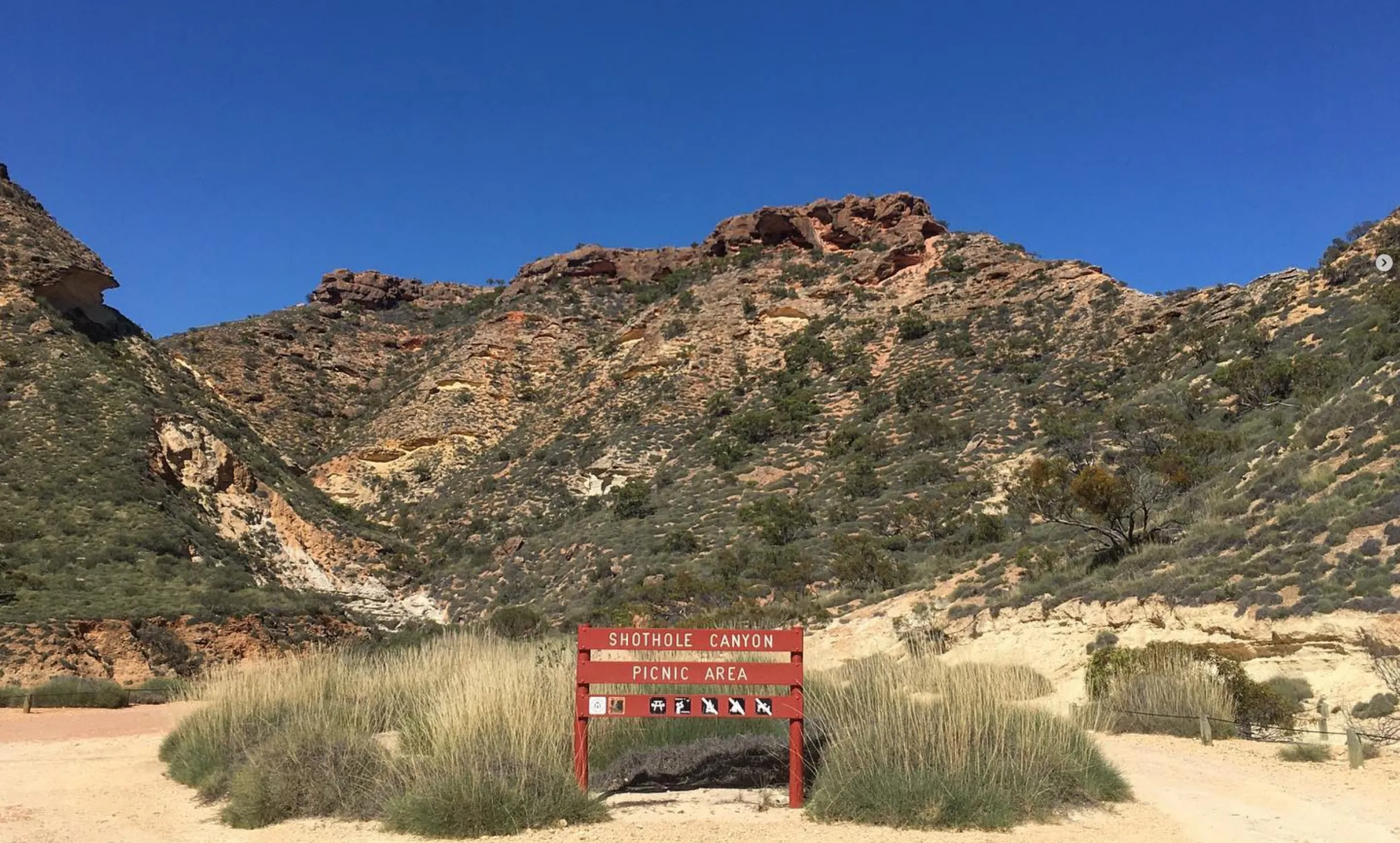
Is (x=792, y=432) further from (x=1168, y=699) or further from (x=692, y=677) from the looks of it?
(x=692, y=677)

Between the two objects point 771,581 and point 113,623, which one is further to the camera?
point 771,581

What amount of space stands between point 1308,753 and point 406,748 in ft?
29.3

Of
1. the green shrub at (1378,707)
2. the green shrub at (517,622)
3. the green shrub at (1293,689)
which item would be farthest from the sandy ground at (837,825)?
Answer: the green shrub at (517,622)

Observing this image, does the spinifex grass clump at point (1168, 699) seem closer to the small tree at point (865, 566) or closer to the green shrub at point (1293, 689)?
A: the green shrub at point (1293, 689)

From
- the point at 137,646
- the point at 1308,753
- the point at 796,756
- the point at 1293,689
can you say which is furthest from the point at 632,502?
the point at 796,756

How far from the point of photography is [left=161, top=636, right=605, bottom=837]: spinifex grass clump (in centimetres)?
688

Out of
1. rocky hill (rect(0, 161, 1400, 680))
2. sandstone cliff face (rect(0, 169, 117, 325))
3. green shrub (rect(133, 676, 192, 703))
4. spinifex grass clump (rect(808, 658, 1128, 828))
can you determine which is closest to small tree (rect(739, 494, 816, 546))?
rocky hill (rect(0, 161, 1400, 680))

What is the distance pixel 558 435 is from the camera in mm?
44312

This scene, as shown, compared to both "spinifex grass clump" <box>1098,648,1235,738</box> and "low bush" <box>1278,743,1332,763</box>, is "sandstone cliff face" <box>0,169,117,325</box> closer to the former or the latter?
"spinifex grass clump" <box>1098,648,1235,738</box>

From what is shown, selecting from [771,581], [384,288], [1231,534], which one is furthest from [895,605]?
[384,288]

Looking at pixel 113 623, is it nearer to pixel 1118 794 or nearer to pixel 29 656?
pixel 29 656

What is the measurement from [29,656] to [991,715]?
20.3 meters

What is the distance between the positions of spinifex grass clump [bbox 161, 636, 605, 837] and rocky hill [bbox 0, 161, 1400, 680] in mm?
10553

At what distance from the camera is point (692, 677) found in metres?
7.22
